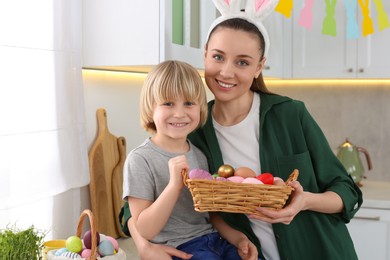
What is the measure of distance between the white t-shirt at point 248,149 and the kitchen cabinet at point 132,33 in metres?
0.47

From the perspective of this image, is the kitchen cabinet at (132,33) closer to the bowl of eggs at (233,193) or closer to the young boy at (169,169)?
the young boy at (169,169)

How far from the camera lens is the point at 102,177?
2.59 meters

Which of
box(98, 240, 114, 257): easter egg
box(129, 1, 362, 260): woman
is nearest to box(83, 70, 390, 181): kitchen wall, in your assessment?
box(129, 1, 362, 260): woman

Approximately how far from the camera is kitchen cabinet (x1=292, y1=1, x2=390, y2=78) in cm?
348

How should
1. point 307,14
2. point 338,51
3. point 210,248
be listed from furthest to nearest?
point 338,51
point 307,14
point 210,248

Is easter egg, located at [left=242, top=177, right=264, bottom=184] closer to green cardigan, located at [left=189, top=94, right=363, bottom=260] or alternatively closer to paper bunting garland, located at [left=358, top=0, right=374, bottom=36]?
green cardigan, located at [left=189, top=94, right=363, bottom=260]

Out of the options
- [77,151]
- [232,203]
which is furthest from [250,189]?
[77,151]

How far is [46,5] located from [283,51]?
1.85m

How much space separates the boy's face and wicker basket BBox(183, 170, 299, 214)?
0.76 feet

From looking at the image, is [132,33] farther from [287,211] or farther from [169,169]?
[287,211]

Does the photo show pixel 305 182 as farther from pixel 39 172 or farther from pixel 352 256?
pixel 39 172

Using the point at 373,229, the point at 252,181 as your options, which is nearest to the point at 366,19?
the point at 373,229

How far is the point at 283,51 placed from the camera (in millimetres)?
3648

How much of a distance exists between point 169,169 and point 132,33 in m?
0.83
